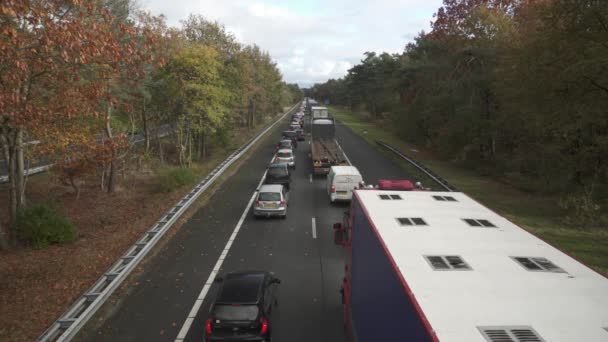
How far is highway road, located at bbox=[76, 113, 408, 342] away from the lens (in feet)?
32.6

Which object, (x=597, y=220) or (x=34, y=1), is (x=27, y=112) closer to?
(x=34, y=1)

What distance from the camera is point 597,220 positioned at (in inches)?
691

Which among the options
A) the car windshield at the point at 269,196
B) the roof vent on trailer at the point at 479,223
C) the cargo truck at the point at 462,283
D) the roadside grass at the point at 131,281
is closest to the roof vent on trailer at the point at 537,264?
the cargo truck at the point at 462,283

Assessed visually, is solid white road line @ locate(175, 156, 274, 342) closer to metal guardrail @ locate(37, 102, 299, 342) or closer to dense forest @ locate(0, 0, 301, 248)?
metal guardrail @ locate(37, 102, 299, 342)

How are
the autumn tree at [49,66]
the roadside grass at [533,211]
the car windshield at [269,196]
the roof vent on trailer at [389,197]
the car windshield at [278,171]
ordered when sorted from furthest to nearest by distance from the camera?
1. the car windshield at [278,171]
2. the car windshield at [269,196]
3. the roadside grass at [533,211]
4. the roof vent on trailer at [389,197]
5. the autumn tree at [49,66]

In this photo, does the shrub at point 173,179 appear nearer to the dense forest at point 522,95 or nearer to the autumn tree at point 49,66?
the autumn tree at point 49,66

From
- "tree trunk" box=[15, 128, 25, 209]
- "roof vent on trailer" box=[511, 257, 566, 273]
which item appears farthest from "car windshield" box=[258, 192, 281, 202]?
"roof vent on trailer" box=[511, 257, 566, 273]

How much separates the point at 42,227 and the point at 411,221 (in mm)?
14976

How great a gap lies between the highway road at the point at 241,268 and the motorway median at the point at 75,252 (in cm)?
127

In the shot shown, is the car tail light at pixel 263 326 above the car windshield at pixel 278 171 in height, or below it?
below

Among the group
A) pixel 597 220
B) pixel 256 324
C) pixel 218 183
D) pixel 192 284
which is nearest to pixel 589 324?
pixel 256 324

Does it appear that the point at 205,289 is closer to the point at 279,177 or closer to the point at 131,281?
the point at 131,281

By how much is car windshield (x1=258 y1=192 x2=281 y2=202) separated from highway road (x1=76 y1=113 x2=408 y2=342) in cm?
102

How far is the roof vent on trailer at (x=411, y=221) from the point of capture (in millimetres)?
7372
